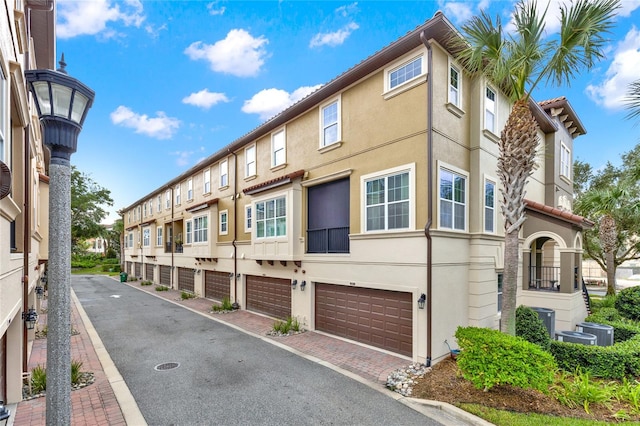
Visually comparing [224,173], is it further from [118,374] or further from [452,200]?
[452,200]

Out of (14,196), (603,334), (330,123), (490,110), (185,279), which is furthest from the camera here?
(185,279)

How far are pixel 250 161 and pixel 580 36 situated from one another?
13.7m

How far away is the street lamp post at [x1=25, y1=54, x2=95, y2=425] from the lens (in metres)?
3.14

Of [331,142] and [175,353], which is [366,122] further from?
[175,353]

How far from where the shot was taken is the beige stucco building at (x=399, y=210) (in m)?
9.32

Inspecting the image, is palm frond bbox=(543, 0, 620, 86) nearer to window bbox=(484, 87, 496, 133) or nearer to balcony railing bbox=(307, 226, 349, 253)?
window bbox=(484, 87, 496, 133)

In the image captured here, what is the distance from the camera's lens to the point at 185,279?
24.0 meters

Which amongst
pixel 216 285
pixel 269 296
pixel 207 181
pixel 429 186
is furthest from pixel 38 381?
pixel 207 181

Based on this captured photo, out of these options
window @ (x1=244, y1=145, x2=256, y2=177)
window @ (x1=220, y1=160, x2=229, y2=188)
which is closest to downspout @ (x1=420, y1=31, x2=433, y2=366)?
window @ (x1=244, y1=145, x2=256, y2=177)

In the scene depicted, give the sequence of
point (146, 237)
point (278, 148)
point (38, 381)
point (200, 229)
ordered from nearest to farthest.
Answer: point (38, 381), point (278, 148), point (200, 229), point (146, 237)

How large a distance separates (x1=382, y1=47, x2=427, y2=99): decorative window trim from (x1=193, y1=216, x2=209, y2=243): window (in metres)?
14.3

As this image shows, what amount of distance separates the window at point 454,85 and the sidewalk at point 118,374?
820 cm

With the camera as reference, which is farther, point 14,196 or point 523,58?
point 523,58

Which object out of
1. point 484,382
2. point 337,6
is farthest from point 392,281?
point 337,6
